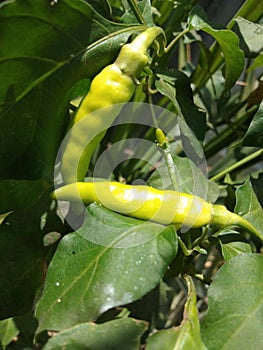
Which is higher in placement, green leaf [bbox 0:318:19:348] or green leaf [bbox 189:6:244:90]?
green leaf [bbox 189:6:244:90]

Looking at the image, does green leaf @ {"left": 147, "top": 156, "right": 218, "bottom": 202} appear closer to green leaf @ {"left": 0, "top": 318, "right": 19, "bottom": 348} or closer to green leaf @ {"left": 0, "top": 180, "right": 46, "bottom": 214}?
green leaf @ {"left": 0, "top": 180, "right": 46, "bottom": 214}

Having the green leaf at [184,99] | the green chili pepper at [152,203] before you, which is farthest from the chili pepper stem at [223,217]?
the green leaf at [184,99]

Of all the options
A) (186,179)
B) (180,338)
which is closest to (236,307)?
(180,338)

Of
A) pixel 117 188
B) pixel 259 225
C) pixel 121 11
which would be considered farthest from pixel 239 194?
pixel 121 11

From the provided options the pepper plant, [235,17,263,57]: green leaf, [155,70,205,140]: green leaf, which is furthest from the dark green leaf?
[235,17,263,57]: green leaf

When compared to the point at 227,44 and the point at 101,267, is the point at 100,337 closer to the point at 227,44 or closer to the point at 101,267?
the point at 101,267

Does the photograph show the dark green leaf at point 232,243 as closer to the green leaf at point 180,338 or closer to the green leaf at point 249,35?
the green leaf at point 180,338

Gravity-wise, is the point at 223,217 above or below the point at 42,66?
below
